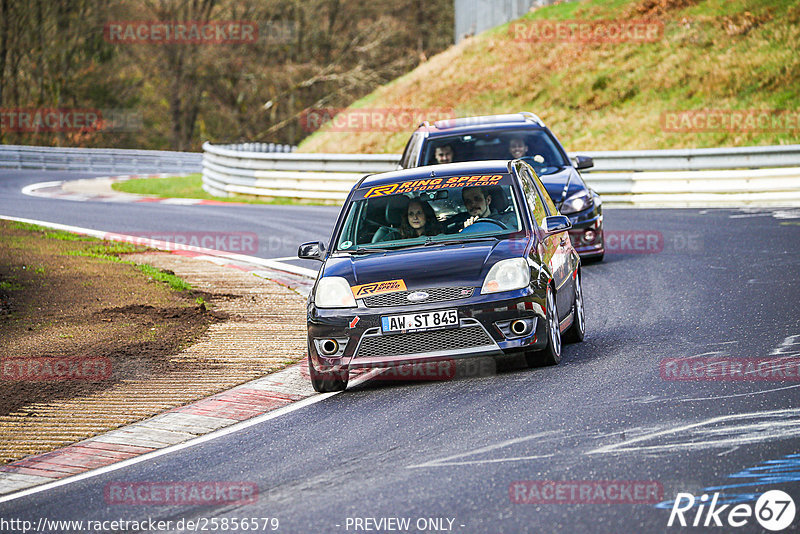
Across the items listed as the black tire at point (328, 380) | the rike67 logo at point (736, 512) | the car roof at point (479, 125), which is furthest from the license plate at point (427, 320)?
the car roof at point (479, 125)

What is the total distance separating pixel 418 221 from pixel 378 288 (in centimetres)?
111

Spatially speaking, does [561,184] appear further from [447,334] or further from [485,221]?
[447,334]

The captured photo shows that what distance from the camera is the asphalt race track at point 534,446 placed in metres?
5.39

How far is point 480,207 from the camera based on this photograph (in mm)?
9344

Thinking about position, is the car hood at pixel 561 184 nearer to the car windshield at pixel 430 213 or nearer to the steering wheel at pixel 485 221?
Answer: the car windshield at pixel 430 213

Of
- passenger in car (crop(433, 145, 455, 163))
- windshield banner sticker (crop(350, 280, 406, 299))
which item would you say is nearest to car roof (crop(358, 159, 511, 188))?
windshield banner sticker (crop(350, 280, 406, 299))

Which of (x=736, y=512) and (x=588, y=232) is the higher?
(x=588, y=232)

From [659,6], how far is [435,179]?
90.9 ft

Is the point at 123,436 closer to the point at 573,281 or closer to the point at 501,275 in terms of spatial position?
the point at 501,275

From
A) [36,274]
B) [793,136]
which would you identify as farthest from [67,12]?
[36,274]

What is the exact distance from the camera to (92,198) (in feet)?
96.2

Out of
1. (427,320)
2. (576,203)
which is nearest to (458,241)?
(427,320)

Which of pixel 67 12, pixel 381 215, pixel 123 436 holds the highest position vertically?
pixel 67 12

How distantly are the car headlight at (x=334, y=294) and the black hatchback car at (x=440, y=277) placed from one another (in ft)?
0.03
